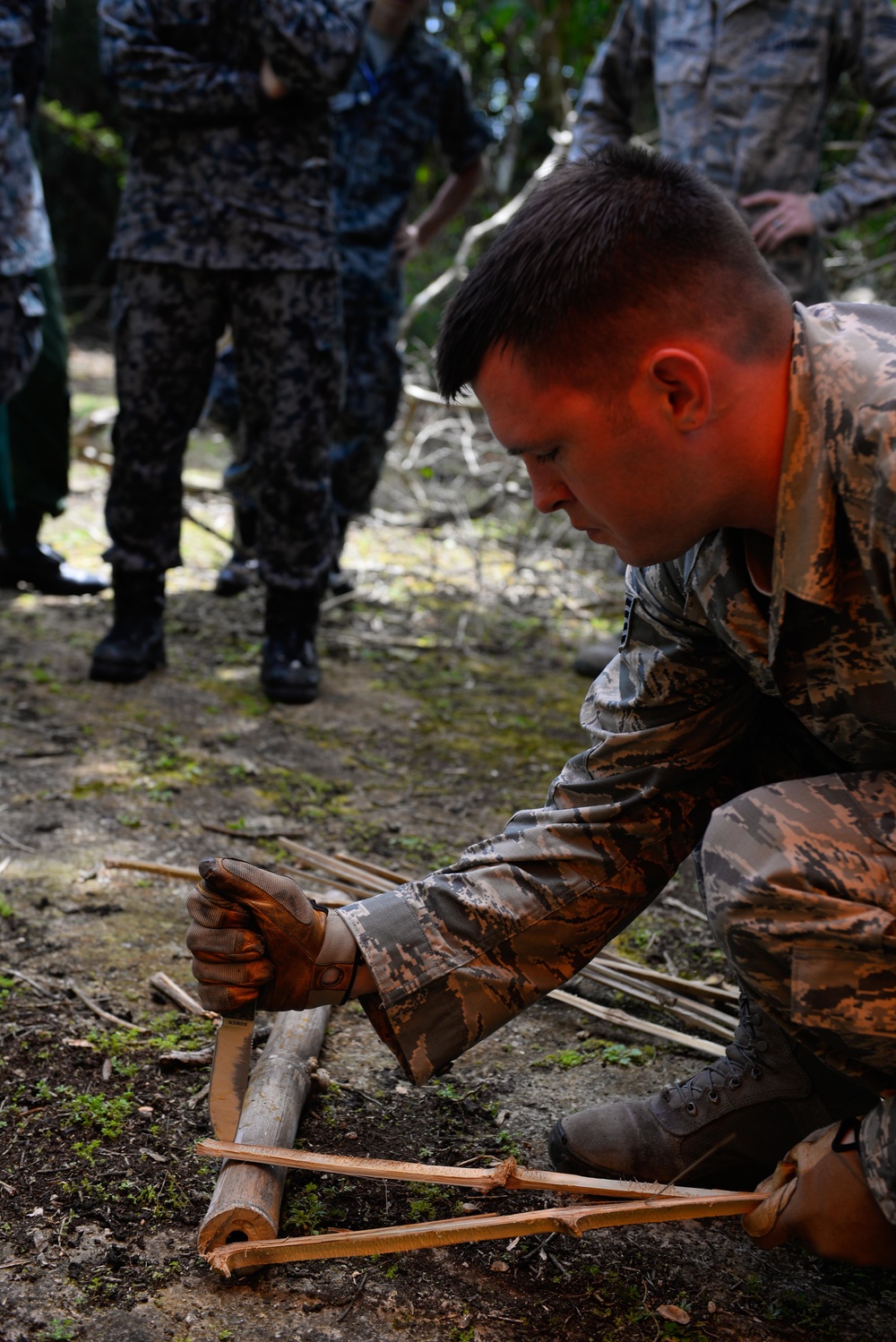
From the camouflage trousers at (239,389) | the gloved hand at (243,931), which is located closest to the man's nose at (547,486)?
the gloved hand at (243,931)

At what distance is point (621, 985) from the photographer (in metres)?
2.21

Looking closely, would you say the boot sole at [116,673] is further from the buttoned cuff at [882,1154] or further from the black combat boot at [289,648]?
the buttoned cuff at [882,1154]

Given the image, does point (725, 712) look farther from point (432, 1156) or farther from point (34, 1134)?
point (34, 1134)

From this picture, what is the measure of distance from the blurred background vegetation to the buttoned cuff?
16.0ft

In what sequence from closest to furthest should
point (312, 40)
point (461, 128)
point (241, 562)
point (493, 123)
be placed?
point (312, 40)
point (461, 128)
point (241, 562)
point (493, 123)

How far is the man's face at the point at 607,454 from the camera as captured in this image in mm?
1484

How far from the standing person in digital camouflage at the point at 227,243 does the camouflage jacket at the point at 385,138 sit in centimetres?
91

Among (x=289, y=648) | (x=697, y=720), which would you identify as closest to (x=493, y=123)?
(x=289, y=648)

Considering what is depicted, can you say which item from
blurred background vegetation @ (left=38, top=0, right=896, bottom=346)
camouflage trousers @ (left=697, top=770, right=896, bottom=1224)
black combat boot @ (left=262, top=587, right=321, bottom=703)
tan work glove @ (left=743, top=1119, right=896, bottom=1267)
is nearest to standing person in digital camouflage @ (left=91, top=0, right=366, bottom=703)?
black combat boot @ (left=262, top=587, right=321, bottom=703)

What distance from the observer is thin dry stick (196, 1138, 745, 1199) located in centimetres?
153

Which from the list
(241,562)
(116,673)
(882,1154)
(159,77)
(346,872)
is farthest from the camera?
(241,562)

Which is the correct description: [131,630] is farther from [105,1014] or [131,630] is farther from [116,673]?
[105,1014]

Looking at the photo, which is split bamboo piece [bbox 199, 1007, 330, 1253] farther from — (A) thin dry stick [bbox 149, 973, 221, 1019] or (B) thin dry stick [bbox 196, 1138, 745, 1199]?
(A) thin dry stick [bbox 149, 973, 221, 1019]

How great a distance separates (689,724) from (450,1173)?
26.1 inches
